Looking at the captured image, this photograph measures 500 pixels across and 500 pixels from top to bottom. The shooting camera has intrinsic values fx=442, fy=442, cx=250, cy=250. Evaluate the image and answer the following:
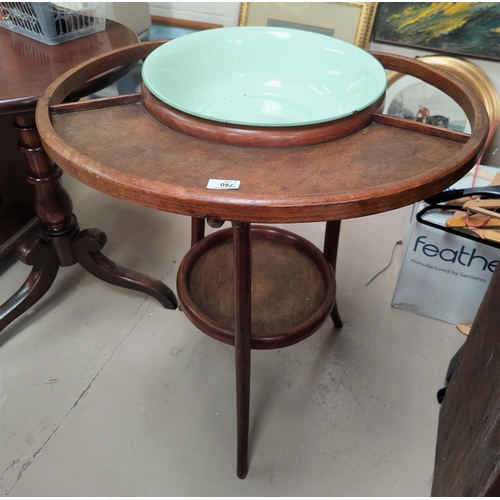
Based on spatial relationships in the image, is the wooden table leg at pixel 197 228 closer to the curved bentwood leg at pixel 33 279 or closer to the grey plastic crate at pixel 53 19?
the curved bentwood leg at pixel 33 279

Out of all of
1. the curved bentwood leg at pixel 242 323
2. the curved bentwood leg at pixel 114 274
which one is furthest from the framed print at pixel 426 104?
the curved bentwood leg at pixel 242 323

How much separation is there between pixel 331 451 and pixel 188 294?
0.50m

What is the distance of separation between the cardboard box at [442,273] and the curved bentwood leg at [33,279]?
1.01 m

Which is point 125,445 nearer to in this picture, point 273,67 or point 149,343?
point 149,343

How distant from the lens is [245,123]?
24.0 inches

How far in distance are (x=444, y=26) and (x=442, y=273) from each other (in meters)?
0.94

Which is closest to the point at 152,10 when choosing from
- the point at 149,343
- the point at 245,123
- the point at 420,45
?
the point at 420,45

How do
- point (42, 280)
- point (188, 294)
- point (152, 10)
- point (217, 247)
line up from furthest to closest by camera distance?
point (152, 10), point (42, 280), point (217, 247), point (188, 294)

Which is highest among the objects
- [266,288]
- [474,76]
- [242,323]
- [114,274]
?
[474,76]

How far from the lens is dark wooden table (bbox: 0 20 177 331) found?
0.88 meters

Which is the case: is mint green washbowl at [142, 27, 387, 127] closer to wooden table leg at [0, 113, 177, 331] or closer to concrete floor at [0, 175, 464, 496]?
wooden table leg at [0, 113, 177, 331]

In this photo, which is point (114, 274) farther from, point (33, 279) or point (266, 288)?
point (266, 288)

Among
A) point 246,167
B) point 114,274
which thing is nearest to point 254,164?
point 246,167

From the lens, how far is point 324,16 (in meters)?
1.71
